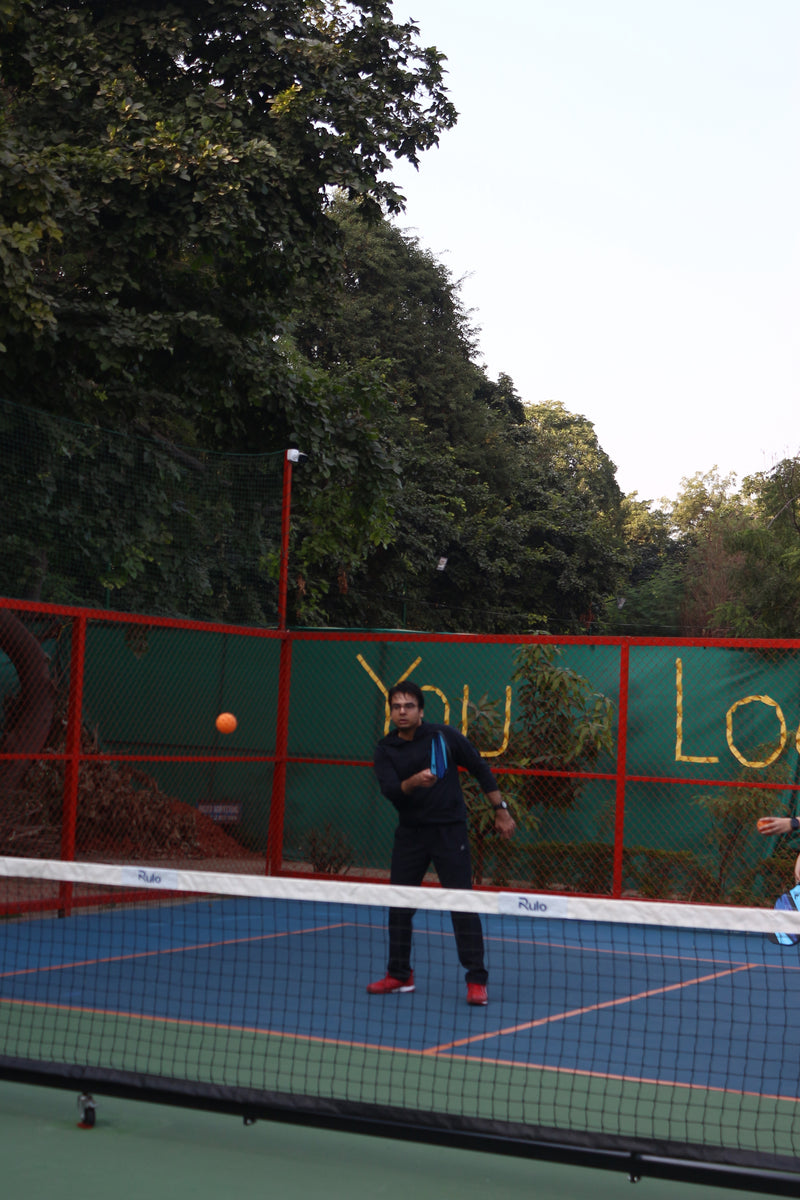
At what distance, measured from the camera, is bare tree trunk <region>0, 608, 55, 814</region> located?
11602mm

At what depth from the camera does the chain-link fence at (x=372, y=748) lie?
38.8 ft

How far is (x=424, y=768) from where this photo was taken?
7.42 m

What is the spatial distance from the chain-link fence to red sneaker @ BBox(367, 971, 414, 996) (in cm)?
413

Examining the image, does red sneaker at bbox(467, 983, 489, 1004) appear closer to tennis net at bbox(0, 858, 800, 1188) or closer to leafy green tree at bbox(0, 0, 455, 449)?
tennis net at bbox(0, 858, 800, 1188)

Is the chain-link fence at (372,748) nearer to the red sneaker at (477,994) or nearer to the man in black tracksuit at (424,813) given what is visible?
the man in black tracksuit at (424,813)

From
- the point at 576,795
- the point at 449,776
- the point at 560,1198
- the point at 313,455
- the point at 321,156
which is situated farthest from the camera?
the point at 313,455

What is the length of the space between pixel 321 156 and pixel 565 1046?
10301 mm

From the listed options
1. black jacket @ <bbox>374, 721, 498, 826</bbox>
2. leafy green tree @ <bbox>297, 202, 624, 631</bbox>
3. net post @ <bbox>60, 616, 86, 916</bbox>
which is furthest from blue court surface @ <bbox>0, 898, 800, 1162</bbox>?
leafy green tree @ <bbox>297, 202, 624, 631</bbox>

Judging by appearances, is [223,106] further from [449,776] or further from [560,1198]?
[560,1198]

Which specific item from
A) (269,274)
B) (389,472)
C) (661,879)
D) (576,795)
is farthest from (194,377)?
(661,879)

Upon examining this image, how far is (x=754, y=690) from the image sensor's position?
12172 millimetres

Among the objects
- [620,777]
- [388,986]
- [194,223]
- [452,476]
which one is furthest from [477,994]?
[452,476]

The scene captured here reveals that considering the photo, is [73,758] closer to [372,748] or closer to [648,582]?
[372,748]

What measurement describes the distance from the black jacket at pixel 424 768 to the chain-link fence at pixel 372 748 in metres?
3.74
